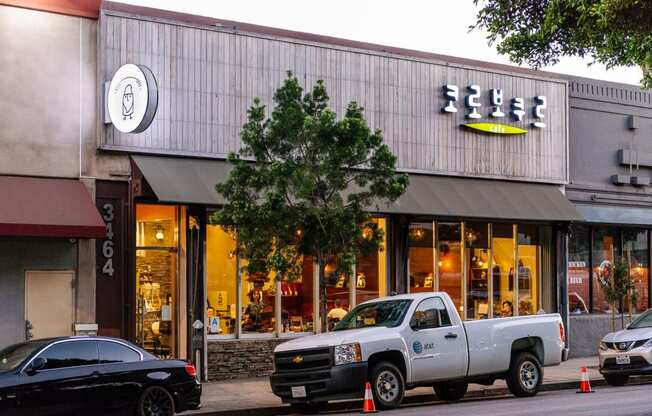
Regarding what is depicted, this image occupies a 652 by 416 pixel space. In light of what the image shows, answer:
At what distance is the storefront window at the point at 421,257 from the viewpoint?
988 inches

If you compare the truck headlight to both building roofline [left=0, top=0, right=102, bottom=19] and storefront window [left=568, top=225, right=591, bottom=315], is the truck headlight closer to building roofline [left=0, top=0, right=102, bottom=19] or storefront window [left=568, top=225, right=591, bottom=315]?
building roofline [left=0, top=0, right=102, bottom=19]

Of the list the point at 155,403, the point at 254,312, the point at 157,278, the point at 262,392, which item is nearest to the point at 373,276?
the point at 254,312

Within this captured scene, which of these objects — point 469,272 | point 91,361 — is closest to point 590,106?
point 469,272

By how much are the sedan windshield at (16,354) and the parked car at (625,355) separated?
39.3 ft

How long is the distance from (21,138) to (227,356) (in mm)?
6260

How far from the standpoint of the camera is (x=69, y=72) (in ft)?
66.6

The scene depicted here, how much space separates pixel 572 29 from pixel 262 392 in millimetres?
9681

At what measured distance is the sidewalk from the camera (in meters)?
17.4

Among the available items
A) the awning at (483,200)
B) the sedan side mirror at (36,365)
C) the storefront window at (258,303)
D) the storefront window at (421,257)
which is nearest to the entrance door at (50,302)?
the storefront window at (258,303)

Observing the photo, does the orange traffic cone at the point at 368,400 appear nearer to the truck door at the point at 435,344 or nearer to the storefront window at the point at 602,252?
the truck door at the point at 435,344

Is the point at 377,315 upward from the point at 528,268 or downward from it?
downward

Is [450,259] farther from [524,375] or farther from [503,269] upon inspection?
[524,375]

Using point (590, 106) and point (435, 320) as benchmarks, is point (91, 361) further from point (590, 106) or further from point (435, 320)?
point (590, 106)

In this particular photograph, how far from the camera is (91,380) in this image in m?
14.3
